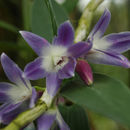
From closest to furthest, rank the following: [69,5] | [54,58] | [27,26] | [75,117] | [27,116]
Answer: [27,116], [54,58], [75,117], [69,5], [27,26]

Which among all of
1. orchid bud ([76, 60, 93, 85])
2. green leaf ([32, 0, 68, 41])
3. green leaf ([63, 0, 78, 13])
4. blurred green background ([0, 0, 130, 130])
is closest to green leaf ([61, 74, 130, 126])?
orchid bud ([76, 60, 93, 85])

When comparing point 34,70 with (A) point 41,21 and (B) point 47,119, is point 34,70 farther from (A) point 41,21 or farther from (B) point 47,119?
(A) point 41,21

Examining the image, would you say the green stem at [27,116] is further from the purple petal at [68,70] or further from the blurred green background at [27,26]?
the blurred green background at [27,26]

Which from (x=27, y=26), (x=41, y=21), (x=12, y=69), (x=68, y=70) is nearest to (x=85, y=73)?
(x=68, y=70)

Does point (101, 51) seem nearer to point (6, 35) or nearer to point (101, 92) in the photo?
point (101, 92)

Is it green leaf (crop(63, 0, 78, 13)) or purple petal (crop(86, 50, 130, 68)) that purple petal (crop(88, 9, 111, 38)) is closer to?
purple petal (crop(86, 50, 130, 68))

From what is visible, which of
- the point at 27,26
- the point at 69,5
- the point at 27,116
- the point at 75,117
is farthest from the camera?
the point at 27,26

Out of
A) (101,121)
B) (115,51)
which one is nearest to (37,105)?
(115,51)

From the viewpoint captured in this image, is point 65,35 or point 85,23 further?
point 85,23
